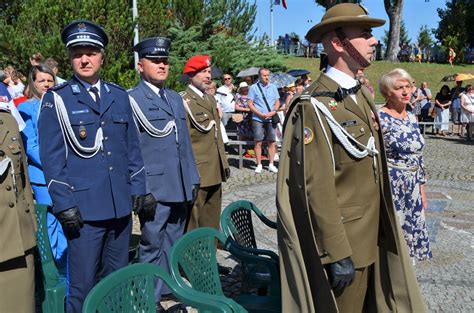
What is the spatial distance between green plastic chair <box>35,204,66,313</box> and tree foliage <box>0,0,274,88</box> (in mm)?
5843

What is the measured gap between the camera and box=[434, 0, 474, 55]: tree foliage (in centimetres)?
3912

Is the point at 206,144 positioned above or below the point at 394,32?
below

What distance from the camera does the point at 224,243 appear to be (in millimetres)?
3643

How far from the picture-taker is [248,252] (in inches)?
147

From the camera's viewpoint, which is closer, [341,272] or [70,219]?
[341,272]

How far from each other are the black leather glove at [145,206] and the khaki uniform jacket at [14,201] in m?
0.73

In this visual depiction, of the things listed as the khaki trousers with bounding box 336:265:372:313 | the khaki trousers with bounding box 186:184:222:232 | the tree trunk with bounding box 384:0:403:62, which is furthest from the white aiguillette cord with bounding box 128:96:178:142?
the tree trunk with bounding box 384:0:403:62

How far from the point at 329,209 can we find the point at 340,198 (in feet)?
0.66

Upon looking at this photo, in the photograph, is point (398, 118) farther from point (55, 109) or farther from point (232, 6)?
point (232, 6)

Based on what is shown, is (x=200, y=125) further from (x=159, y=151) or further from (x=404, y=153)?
(x=404, y=153)

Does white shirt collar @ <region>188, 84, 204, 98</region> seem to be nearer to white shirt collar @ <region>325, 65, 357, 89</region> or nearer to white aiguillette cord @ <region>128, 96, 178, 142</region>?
white aiguillette cord @ <region>128, 96, 178, 142</region>

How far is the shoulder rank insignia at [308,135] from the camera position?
105 inches

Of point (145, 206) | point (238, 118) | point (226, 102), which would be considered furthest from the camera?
point (226, 102)

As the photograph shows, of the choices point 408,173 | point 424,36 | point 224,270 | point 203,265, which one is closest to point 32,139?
point 203,265
